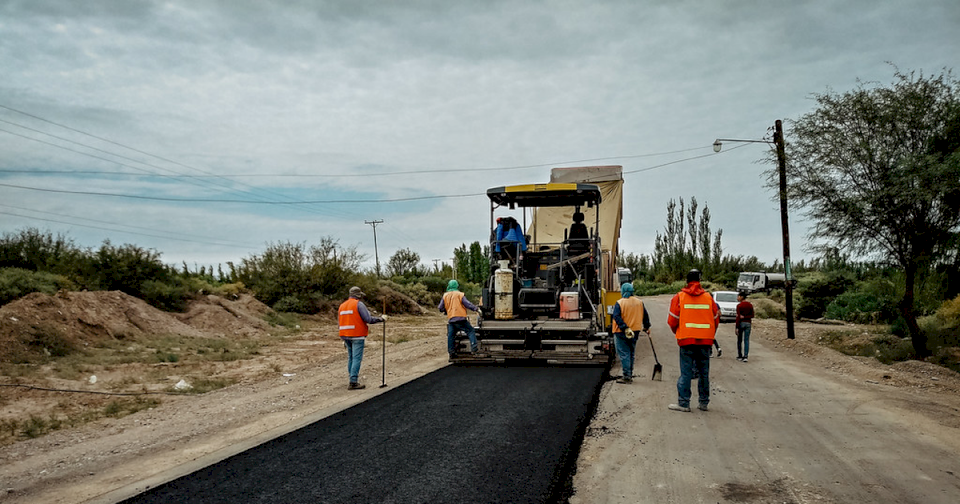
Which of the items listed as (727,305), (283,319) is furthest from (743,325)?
(283,319)

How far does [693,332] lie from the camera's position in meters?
7.58

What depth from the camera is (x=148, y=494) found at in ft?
15.6

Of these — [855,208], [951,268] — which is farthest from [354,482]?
[951,268]

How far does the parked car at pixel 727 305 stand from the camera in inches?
923

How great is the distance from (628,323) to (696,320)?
227cm

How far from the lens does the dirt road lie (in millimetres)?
4688

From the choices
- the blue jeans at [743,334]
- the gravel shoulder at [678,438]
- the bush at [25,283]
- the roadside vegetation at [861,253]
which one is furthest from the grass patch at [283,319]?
the blue jeans at [743,334]

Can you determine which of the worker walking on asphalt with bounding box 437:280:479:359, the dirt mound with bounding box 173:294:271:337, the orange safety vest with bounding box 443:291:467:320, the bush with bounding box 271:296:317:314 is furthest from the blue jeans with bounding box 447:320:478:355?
the bush with bounding box 271:296:317:314

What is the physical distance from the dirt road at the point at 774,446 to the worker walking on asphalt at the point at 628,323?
0.40 m

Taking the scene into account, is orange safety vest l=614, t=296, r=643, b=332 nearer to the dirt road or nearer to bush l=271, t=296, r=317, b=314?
the dirt road

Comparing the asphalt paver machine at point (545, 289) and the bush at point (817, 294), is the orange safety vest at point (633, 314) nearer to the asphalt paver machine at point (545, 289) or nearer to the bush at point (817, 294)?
the asphalt paver machine at point (545, 289)

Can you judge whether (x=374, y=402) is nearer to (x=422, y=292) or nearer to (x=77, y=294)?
(x=77, y=294)

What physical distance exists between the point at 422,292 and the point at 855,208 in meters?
28.3

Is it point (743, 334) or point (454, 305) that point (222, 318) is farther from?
point (743, 334)
